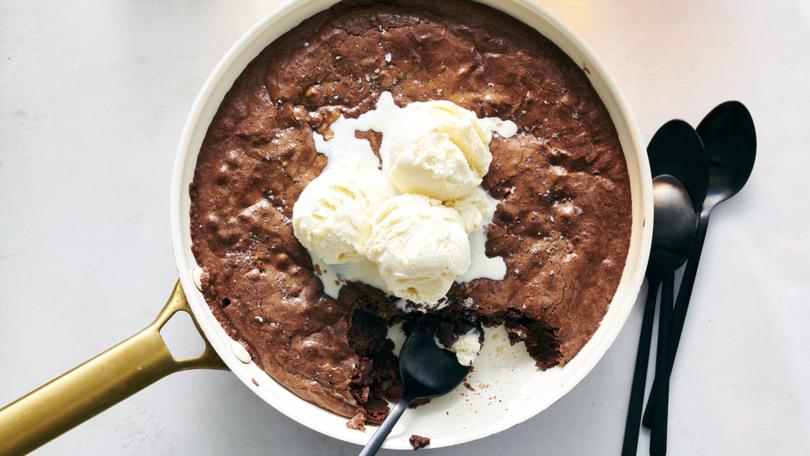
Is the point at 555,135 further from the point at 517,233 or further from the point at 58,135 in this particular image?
the point at 58,135

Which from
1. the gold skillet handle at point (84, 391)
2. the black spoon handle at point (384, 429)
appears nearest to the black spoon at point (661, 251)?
the black spoon handle at point (384, 429)

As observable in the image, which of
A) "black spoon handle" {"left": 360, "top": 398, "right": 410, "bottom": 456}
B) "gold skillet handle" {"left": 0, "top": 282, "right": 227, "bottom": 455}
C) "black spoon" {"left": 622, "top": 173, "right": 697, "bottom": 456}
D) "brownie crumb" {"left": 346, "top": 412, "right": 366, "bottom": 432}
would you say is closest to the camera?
"gold skillet handle" {"left": 0, "top": 282, "right": 227, "bottom": 455}

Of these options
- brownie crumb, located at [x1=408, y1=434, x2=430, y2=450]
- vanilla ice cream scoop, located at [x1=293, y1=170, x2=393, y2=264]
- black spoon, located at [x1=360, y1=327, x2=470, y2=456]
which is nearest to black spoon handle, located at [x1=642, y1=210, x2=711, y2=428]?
black spoon, located at [x1=360, y1=327, x2=470, y2=456]

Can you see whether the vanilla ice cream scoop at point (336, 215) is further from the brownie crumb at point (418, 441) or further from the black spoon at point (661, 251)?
the black spoon at point (661, 251)

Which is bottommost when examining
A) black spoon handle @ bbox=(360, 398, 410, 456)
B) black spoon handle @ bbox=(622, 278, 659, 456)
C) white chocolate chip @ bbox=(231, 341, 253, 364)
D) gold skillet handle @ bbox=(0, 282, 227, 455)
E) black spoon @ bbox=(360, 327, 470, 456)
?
black spoon handle @ bbox=(622, 278, 659, 456)

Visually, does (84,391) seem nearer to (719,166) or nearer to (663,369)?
(663,369)

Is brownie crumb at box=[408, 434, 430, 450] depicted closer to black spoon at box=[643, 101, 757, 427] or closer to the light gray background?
the light gray background

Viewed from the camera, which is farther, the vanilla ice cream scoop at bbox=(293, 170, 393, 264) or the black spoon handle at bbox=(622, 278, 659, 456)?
the black spoon handle at bbox=(622, 278, 659, 456)

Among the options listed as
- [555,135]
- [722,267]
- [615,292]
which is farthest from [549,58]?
[722,267]
